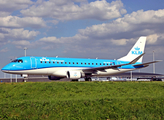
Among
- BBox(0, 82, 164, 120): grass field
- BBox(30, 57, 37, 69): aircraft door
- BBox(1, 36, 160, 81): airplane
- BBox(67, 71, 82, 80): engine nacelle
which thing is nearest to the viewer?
BBox(0, 82, 164, 120): grass field

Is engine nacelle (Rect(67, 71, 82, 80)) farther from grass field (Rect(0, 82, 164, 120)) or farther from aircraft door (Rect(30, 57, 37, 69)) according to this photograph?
grass field (Rect(0, 82, 164, 120))

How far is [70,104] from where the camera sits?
19406mm

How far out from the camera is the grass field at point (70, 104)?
18594 millimetres

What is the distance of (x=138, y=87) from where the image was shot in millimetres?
28312

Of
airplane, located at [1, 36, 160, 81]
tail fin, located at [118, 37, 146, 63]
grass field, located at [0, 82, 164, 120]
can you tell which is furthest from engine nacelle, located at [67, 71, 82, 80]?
tail fin, located at [118, 37, 146, 63]

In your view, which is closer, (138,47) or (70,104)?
(70,104)

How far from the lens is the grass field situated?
18.6 meters

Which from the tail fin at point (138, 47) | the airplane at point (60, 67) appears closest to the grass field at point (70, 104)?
the airplane at point (60, 67)

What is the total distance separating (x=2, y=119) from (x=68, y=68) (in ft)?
81.0

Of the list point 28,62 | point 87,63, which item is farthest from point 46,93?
point 87,63

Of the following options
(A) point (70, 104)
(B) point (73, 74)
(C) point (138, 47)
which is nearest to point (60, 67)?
(B) point (73, 74)

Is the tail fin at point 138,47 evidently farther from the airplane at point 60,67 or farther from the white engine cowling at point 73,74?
the white engine cowling at point 73,74

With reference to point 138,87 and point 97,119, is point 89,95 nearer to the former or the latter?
point 97,119

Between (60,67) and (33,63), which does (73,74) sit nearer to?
(60,67)
